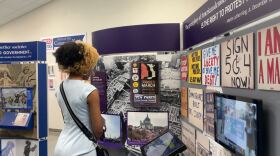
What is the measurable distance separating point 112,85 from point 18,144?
137 centimetres

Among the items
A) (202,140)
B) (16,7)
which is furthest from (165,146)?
(16,7)

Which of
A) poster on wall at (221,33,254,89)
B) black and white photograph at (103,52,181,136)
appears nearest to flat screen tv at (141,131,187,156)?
poster on wall at (221,33,254,89)

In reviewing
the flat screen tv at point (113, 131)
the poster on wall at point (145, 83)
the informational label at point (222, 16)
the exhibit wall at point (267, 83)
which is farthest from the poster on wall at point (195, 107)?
the flat screen tv at point (113, 131)

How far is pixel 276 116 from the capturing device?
1.54m

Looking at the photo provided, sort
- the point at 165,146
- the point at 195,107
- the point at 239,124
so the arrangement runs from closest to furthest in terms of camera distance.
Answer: the point at 239,124 < the point at 165,146 < the point at 195,107

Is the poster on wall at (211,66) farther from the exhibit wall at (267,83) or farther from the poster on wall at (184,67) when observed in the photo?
the poster on wall at (184,67)

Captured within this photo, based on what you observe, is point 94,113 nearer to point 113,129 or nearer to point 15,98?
point 113,129

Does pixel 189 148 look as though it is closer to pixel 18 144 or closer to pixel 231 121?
pixel 231 121

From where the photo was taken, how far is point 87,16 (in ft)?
25.1

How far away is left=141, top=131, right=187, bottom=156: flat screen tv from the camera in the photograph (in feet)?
8.70

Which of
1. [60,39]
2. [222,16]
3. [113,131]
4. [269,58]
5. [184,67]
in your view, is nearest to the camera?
[269,58]

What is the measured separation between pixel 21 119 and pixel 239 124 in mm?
2804

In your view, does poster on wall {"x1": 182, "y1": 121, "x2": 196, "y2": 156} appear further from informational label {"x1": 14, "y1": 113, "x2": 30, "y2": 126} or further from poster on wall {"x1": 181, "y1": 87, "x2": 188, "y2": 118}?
informational label {"x1": 14, "y1": 113, "x2": 30, "y2": 126}

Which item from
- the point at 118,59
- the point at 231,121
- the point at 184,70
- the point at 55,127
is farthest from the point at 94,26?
the point at 231,121
